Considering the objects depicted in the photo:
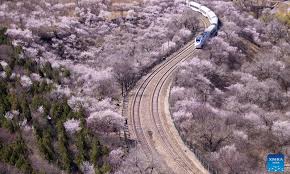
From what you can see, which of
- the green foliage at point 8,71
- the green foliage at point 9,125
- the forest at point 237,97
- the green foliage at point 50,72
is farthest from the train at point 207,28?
the green foliage at point 9,125

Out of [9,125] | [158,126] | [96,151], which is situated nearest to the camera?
[96,151]

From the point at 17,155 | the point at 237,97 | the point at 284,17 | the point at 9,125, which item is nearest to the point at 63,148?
the point at 17,155

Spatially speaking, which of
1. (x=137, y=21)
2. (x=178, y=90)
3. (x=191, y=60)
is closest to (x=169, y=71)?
(x=191, y=60)

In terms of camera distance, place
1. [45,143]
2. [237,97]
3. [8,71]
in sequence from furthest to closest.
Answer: [237,97] → [8,71] → [45,143]

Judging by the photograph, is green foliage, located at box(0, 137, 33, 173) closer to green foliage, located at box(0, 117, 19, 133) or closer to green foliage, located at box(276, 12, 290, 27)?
green foliage, located at box(0, 117, 19, 133)

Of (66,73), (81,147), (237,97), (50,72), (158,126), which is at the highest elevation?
(81,147)

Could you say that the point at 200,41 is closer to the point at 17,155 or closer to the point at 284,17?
the point at 284,17

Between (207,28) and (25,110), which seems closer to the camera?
(25,110)
